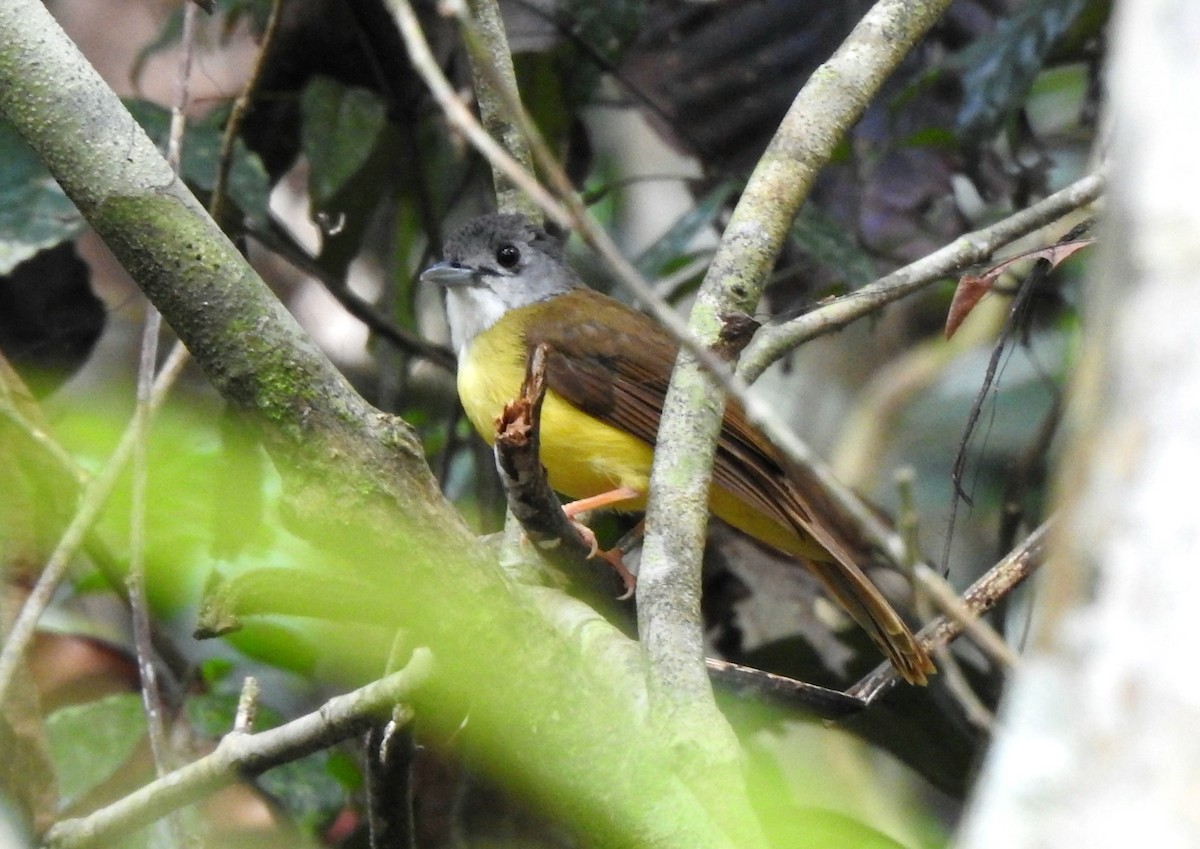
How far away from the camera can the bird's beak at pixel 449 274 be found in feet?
14.5

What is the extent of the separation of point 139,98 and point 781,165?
2070mm

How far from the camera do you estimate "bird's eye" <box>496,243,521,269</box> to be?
458 cm

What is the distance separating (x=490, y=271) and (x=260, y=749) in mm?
2365

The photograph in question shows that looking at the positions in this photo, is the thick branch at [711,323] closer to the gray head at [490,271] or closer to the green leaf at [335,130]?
the gray head at [490,271]

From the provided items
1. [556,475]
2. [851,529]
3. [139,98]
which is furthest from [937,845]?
[139,98]

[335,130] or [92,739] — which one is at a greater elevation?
[335,130]

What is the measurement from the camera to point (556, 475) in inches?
165

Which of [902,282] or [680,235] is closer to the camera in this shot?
[902,282]

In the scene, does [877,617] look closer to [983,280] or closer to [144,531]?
[983,280]

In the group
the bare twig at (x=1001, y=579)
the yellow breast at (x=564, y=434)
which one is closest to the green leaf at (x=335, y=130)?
the yellow breast at (x=564, y=434)

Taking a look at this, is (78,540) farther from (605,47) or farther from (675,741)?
(605,47)

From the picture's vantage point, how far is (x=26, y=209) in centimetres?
375

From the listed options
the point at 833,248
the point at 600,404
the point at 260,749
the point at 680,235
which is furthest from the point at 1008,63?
the point at 260,749

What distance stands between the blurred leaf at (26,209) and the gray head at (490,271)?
1.04 metres
